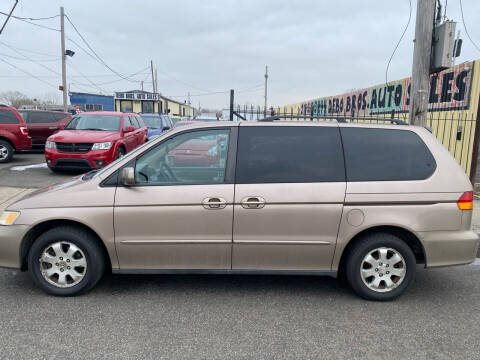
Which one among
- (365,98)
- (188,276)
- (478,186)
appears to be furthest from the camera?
(365,98)

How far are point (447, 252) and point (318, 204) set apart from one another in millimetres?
1321

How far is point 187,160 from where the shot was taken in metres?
3.76

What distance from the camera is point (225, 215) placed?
3410 mm

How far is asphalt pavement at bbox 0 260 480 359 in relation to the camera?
2.75 metres

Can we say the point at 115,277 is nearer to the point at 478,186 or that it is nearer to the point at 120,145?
the point at 120,145

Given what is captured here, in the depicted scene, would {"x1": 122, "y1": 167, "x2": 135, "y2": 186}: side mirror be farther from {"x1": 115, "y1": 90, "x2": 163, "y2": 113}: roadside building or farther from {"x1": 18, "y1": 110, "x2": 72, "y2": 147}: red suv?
{"x1": 115, "y1": 90, "x2": 163, "y2": 113}: roadside building

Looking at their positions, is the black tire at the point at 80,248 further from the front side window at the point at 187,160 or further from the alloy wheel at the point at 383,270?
the alloy wheel at the point at 383,270

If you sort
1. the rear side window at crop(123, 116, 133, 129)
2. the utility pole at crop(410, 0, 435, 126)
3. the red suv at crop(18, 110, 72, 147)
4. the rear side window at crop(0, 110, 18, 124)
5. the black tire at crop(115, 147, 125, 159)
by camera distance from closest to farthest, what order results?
the utility pole at crop(410, 0, 435, 126)
the black tire at crop(115, 147, 125, 159)
the rear side window at crop(123, 116, 133, 129)
the rear side window at crop(0, 110, 18, 124)
the red suv at crop(18, 110, 72, 147)

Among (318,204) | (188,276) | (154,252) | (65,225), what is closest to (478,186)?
(318,204)

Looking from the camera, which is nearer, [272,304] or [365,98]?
[272,304]

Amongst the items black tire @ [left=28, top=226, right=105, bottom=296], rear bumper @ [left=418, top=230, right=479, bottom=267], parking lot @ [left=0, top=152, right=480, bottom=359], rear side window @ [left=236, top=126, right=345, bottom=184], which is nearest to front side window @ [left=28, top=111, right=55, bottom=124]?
parking lot @ [left=0, top=152, right=480, bottom=359]

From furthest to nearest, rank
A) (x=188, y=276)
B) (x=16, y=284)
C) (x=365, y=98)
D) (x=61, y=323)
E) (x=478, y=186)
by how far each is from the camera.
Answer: (x=365, y=98) → (x=478, y=186) → (x=188, y=276) → (x=16, y=284) → (x=61, y=323)

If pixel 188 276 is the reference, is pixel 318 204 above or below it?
above

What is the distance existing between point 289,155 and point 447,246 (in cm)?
170
